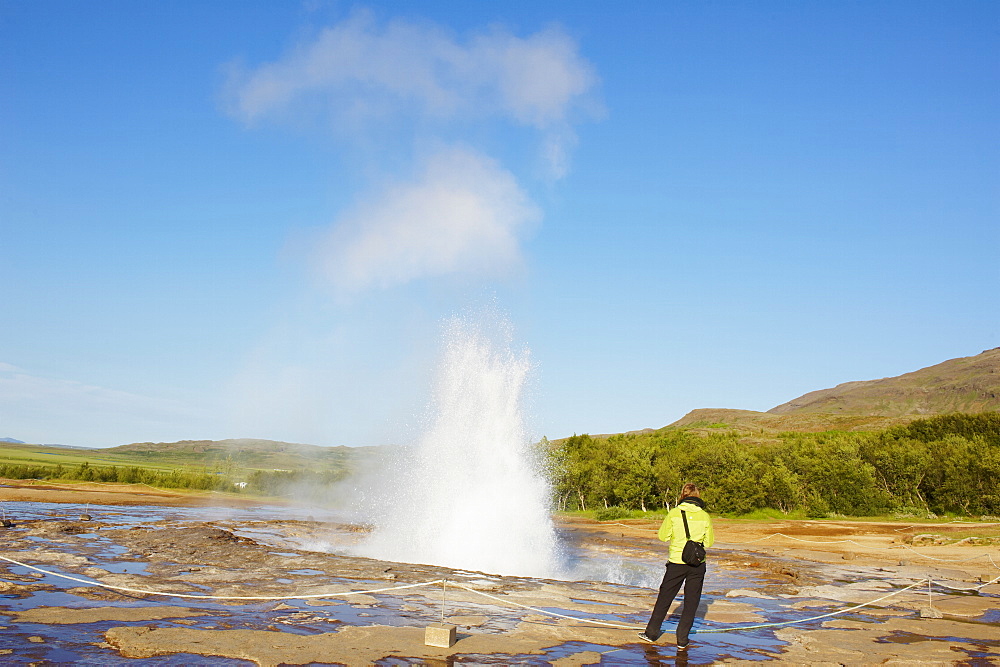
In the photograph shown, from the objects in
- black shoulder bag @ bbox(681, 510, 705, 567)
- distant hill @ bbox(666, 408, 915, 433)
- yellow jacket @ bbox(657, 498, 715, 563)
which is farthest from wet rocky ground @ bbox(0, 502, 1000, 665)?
distant hill @ bbox(666, 408, 915, 433)

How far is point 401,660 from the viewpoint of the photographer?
8.37 m

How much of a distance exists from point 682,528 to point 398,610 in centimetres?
538

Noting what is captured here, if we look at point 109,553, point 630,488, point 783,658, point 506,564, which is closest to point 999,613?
point 783,658

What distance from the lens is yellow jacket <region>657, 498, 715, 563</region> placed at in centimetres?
994

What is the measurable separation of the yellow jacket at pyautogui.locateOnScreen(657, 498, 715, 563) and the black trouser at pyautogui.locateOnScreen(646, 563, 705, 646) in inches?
7.6

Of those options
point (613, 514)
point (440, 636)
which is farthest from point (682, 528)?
point (613, 514)

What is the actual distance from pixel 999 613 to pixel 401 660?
12506mm

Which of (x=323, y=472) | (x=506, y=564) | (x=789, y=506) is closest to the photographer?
(x=506, y=564)

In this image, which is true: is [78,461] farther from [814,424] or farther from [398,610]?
[398,610]

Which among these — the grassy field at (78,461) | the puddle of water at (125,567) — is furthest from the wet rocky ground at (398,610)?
the grassy field at (78,461)

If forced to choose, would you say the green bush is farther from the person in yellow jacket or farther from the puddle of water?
the person in yellow jacket

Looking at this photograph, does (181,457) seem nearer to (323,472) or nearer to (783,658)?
(323,472)

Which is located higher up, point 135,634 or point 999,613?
point 135,634

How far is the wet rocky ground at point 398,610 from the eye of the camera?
348 inches
